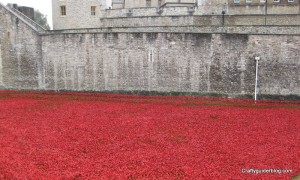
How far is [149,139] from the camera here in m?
13.2

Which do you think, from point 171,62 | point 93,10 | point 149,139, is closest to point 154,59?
point 171,62

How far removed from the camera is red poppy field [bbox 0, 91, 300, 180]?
9.77 meters

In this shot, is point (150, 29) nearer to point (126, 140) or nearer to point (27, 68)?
point (27, 68)

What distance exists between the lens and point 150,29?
27.5 m

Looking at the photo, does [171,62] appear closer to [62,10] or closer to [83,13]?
[83,13]

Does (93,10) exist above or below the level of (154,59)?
above

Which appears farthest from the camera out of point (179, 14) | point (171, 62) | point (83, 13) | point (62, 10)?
point (62, 10)

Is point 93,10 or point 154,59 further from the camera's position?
point 93,10

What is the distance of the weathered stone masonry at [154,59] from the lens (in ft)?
74.9

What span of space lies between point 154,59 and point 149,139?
477 inches

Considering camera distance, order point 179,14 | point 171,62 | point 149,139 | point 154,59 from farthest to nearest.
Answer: point 179,14 → point 154,59 → point 171,62 → point 149,139

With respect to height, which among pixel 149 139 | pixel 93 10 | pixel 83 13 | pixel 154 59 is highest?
pixel 93 10

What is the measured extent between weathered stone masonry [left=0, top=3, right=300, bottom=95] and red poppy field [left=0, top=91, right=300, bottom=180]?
235cm

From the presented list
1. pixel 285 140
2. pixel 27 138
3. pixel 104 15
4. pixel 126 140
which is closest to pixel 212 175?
pixel 126 140
